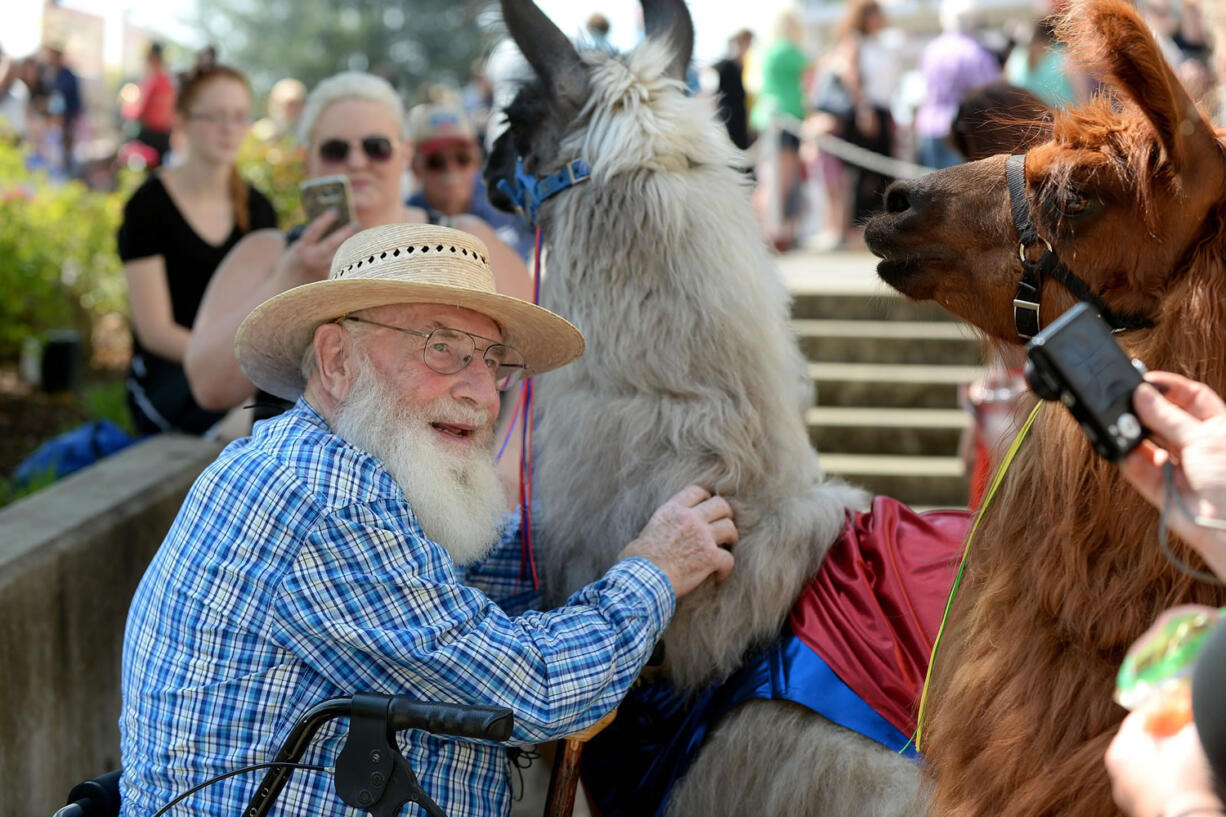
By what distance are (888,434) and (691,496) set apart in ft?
13.4

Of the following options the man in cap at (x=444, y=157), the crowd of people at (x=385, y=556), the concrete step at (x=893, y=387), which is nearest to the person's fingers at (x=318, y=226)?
the crowd of people at (x=385, y=556)

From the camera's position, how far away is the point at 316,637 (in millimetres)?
2127

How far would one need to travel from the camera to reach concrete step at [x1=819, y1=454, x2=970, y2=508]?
604cm

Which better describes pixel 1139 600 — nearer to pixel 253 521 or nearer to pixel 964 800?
pixel 964 800

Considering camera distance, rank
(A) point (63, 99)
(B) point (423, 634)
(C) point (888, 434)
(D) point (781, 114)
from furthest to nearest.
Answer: (A) point (63, 99) < (D) point (781, 114) < (C) point (888, 434) < (B) point (423, 634)

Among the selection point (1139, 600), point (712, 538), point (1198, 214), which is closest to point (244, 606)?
point (712, 538)

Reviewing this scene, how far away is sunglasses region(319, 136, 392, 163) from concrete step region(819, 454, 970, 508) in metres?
2.91

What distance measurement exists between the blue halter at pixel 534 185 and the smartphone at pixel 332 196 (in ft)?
2.17

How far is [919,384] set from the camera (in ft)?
21.8

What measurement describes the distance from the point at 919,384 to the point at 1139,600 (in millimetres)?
5037

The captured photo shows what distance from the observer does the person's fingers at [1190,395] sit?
52.6 inches

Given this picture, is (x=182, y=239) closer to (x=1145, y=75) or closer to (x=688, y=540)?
(x=688, y=540)

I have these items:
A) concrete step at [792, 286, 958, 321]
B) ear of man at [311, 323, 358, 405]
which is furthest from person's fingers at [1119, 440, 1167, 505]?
concrete step at [792, 286, 958, 321]

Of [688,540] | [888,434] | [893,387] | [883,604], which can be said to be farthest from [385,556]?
[893,387]
